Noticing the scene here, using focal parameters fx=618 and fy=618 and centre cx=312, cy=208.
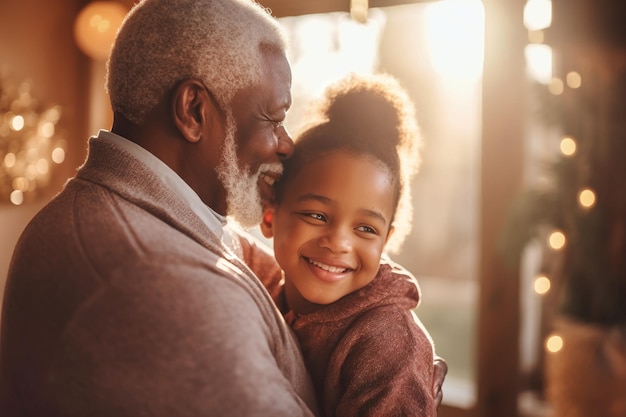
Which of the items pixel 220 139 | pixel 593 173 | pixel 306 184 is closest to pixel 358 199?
pixel 306 184

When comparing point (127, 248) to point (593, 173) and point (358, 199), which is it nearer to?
point (358, 199)

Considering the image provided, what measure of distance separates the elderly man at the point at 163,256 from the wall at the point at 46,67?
10.3 feet

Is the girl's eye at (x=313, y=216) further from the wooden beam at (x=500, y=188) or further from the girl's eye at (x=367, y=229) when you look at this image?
the wooden beam at (x=500, y=188)

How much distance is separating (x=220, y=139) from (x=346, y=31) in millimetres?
2382

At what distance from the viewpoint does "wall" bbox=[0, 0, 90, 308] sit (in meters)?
4.01

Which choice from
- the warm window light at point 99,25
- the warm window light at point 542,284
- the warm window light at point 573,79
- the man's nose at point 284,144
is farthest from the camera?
the warm window light at point 99,25

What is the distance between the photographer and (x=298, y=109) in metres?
1.84

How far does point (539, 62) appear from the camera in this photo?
11.4 feet

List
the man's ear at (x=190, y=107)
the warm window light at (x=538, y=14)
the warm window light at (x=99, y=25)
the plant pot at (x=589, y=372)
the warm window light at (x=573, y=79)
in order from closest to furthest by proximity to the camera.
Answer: the man's ear at (x=190, y=107), the plant pot at (x=589, y=372), the warm window light at (x=538, y=14), the warm window light at (x=573, y=79), the warm window light at (x=99, y=25)

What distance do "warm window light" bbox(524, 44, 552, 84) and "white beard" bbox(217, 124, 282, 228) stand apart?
7.81 ft

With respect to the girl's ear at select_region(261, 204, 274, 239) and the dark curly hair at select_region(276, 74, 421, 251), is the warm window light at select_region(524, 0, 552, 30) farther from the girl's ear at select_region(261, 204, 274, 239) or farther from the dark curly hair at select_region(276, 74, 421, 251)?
the girl's ear at select_region(261, 204, 274, 239)

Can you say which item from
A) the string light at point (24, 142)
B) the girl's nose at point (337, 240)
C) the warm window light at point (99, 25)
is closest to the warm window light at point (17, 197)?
the string light at point (24, 142)

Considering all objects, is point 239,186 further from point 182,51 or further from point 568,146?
point 568,146

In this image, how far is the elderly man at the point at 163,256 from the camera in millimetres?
889
